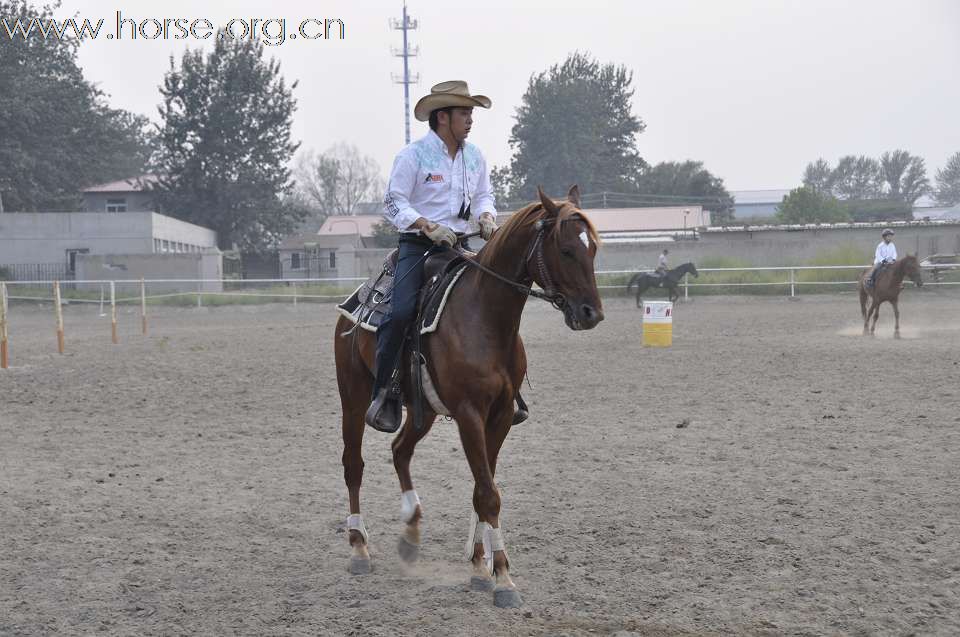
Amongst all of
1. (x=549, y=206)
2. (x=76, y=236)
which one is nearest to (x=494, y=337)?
(x=549, y=206)

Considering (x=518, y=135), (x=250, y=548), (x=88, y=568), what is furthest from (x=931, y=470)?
(x=518, y=135)

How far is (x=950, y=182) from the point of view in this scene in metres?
122

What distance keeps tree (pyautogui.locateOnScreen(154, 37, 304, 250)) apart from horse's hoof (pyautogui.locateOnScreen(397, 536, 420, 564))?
53440 millimetres

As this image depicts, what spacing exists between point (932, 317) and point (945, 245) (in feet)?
67.2

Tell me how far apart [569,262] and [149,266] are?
39.4 m

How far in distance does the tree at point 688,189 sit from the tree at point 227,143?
32.3m

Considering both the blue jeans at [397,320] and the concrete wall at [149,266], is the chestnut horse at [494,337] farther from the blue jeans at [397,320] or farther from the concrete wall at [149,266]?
the concrete wall at [149,266]

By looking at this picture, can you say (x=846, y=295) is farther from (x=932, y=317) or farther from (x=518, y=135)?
(x=518, y=135)

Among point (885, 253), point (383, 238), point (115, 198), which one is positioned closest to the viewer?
point (885, 253)

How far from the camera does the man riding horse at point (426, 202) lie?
17.5ft

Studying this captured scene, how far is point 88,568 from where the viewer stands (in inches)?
204

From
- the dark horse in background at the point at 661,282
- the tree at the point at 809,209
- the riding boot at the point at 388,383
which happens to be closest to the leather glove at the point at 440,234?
the riding boot at the point at 388,383

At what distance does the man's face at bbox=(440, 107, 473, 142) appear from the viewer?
5445mm

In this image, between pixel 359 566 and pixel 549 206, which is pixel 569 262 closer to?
pixel 549 206
